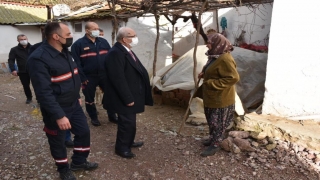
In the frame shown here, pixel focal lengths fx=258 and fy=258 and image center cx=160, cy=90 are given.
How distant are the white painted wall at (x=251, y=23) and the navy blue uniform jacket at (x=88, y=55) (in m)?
5.38

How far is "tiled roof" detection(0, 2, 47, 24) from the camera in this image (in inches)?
524

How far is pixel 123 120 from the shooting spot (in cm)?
316

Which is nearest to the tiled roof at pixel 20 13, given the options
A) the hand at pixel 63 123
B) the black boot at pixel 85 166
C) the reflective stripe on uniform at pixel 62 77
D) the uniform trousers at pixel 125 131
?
the uniform trousers at pixel 125 131

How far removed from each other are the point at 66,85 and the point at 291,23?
9.81 feet

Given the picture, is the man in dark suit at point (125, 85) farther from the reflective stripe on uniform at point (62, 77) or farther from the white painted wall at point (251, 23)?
the white painted wall at point (251, 23)

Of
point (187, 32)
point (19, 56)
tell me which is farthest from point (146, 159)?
point (187, 32)

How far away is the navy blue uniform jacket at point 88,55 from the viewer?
13.7 ft

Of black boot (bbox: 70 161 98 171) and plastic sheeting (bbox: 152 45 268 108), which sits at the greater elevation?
plastic sheeting (bbox: 152 45 268 108)

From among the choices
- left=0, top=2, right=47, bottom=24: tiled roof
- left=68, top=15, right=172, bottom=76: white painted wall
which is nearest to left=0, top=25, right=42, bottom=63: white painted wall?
left=0, top=2, right=47, bottom=24: tiled roof

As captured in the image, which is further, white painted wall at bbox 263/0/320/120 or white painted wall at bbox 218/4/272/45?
white painted wall at bbox 218/4/272/45

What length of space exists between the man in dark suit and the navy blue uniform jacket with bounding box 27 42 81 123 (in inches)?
19.5

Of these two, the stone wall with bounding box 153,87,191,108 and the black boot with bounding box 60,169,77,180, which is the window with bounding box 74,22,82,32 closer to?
the stone wall with bounding box 153,87,191,108

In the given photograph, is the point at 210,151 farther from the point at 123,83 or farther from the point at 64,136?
the point at 64,136

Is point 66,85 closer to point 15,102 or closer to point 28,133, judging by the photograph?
point 28,133
